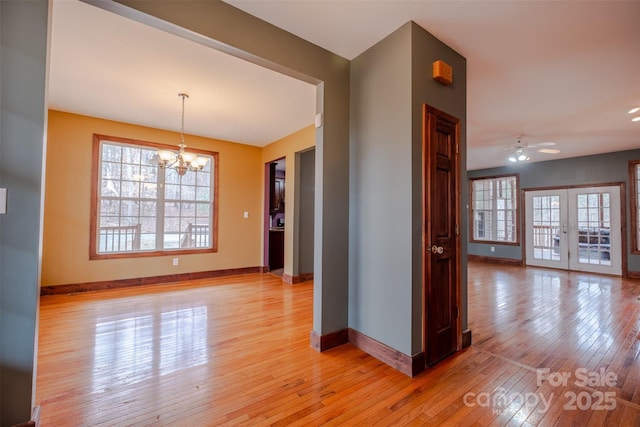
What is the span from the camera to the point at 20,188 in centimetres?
136

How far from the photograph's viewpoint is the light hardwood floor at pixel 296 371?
1674 mm

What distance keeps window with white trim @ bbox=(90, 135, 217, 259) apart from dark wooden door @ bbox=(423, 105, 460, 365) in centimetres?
446

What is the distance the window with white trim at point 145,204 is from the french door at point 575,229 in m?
7.94

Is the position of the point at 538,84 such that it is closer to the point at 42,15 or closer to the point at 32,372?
the point at 42,15

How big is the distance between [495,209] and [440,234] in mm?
6938

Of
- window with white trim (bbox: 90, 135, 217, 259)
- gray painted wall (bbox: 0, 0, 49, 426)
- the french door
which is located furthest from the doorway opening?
the french door

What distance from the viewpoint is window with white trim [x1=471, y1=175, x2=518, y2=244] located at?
7621mm

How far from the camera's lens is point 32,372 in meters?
1.39


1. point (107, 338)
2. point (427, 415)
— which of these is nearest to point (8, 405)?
point (107, 338)

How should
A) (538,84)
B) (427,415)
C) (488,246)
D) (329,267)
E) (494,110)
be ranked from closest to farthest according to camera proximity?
(427,415) → (329,267) → (538,84) → (494,110) → (488,246)

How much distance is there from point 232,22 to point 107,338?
308 cm

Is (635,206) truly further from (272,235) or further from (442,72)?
(272,235)

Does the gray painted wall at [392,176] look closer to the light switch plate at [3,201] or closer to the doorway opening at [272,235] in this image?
the light switch plate at [3,201]

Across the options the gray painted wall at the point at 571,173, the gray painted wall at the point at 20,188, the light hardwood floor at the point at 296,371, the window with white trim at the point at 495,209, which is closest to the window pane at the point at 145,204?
the light hardwood floor at the point at 296,371
